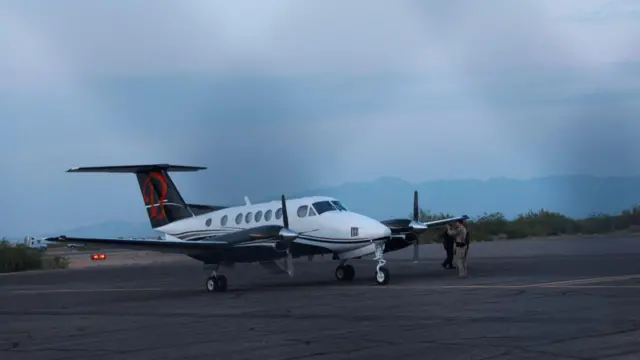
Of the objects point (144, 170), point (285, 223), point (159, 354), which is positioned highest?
point (144, 170)

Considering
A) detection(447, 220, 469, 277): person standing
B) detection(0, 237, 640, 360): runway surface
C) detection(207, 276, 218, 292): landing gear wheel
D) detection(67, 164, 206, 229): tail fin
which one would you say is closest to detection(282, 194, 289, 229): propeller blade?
detection(0, 237, 640, 360): runway surface

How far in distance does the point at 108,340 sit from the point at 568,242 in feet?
113

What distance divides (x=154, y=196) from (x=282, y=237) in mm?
8244

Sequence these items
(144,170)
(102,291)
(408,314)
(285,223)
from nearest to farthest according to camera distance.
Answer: (408,314)
(285,223)
(102,291)
(144,170)

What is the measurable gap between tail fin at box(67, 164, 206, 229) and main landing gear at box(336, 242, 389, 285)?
6564 millimetres

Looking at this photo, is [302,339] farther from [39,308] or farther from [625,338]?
[39,308]

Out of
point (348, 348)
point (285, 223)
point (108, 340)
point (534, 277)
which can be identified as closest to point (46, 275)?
point (285, 223)

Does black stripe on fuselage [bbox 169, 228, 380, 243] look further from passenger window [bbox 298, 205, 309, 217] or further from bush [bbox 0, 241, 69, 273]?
bush [bbox 0, 241, 69, 273]

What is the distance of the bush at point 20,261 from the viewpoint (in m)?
47.9

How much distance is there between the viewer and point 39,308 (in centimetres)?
2216

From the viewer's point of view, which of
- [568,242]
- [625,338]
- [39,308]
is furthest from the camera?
[568,242]

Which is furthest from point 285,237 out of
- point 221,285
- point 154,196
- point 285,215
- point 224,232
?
point 154,196

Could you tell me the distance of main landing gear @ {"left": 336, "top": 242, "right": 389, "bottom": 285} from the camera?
24438mm

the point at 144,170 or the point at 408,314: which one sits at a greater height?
the point at 144,170
